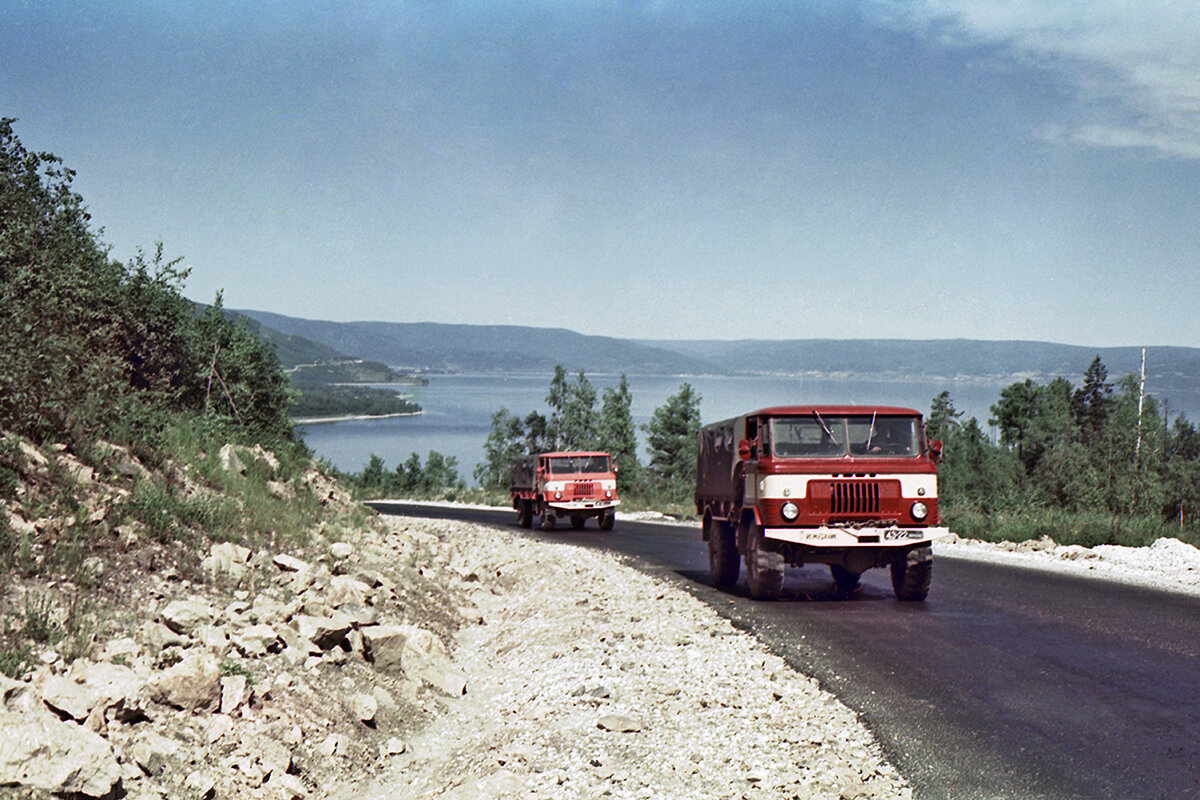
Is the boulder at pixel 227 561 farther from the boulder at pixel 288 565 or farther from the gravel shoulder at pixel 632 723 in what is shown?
the gravel shoulder at pixel 632 723

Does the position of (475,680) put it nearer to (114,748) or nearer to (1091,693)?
(114,748)

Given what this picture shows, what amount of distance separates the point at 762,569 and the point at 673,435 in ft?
296

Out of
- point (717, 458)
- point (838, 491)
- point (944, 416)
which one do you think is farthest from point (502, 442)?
point (838, 491)

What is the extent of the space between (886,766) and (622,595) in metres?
8.09

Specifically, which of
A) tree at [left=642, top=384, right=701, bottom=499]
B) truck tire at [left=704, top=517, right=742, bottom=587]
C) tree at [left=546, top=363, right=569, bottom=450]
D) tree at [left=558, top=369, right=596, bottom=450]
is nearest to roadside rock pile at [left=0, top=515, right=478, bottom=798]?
truck tire at [left=704, top=517, right=742, bottom=587]

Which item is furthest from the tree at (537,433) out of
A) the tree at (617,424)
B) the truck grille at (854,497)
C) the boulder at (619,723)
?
the boulder at (619,723)

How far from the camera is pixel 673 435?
103 metres

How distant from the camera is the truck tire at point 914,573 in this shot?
43.3 ft

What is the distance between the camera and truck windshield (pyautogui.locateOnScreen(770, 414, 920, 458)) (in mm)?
13078

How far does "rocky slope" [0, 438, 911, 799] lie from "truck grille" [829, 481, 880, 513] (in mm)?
2917

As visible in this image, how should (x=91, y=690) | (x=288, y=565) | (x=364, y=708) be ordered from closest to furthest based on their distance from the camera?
(x=91, y=690), (x=364, y=708), (x=288, y=565)

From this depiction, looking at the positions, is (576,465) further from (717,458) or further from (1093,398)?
(1093,398)

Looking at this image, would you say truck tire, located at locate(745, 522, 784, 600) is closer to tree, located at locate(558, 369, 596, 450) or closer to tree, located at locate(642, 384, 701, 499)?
tree, located at locate(642, 384, 701, 499)

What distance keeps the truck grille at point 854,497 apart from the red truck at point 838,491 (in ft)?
0.05
